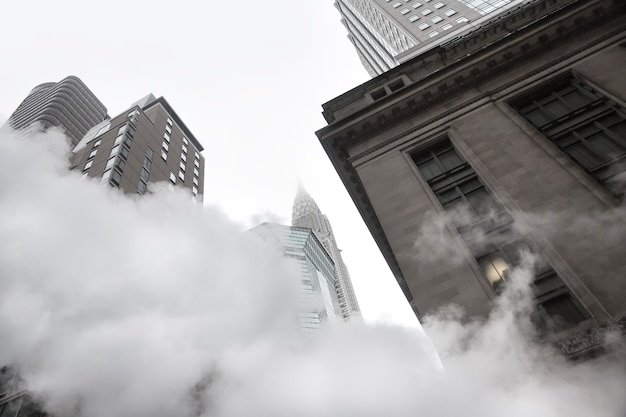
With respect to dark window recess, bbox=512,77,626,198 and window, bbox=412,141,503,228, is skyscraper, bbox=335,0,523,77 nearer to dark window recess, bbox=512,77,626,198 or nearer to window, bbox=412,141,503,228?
dark window recess, bbox=512,77,626,198

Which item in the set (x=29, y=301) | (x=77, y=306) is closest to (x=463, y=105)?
(x=77, y=306)

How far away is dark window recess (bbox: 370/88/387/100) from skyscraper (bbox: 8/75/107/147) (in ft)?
183

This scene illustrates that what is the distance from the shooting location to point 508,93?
14273 mm

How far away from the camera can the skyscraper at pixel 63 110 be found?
2377 inches

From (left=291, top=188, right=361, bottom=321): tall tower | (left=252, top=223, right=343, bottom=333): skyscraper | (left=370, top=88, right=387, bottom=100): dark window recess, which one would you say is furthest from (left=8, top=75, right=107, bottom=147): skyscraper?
(left=291, top=188, right=361, bottom=321): tall tower

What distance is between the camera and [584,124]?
39.4 feet

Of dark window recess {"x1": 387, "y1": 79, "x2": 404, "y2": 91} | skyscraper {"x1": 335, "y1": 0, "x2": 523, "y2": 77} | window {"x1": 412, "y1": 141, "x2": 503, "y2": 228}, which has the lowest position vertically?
window {"x1": 412, "y1": 141, "x2": 503, "y2": 228}

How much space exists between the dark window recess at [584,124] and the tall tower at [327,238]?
334ft

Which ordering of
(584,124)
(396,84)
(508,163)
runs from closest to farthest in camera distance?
(508,163) < (584,124) < (396,84)

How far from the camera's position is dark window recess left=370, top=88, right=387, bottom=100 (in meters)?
17.5

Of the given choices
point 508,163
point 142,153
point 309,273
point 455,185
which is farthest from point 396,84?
point 309,273

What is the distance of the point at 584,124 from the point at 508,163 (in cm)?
292

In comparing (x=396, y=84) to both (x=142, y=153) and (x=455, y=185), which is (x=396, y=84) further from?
(x=142, y=153)

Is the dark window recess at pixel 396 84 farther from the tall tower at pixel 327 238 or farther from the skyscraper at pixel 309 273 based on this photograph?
the tall tower at pixel 327 238
